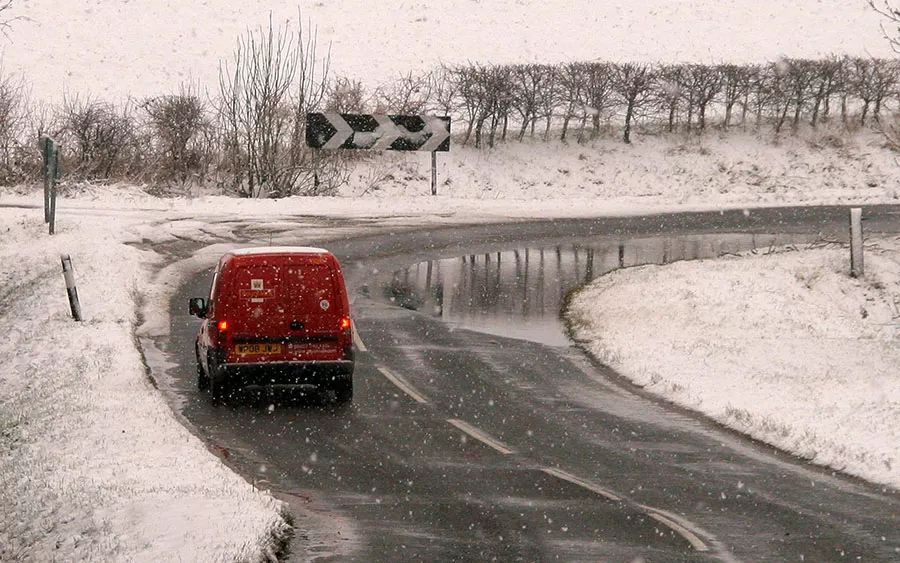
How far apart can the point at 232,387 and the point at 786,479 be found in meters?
6.16

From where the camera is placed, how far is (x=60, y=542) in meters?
9.96

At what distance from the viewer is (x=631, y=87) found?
1745 inches

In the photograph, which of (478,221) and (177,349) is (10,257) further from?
(478,221)

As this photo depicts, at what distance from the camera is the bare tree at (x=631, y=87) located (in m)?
44.0

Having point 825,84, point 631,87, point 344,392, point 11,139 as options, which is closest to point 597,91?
point 631,87

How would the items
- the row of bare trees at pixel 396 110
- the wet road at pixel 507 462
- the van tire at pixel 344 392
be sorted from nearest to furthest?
the wet road at pixel 507 462
the van tire at pixel 344 392
the row of bare trees at pixel 396 110

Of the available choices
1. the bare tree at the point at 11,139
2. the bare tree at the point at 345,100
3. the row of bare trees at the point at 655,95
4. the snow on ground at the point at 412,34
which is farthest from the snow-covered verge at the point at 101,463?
the snow on ground at the point at 412,34

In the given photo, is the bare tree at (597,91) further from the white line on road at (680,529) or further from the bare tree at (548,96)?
the white line on road at (680,529)

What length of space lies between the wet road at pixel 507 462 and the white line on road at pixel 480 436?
2cm

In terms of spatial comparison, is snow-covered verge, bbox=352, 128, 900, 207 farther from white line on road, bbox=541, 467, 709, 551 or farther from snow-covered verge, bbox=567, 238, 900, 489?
white line on road, bbox=541, 467, 709, 551

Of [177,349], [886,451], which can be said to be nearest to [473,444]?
[886,451]

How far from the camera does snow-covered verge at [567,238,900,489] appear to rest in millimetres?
14343

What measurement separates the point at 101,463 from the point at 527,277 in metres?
14.9

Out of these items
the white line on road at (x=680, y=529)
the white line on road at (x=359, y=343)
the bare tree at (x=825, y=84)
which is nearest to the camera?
the white line on road at (x=680, y=529)
